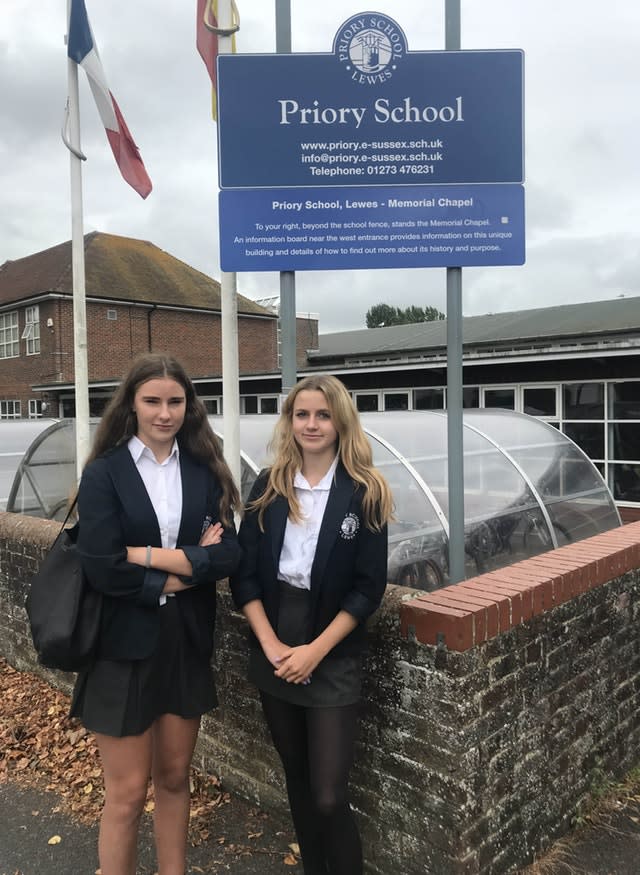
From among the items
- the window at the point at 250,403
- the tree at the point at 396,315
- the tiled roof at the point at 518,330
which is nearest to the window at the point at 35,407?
the tiled roof at the point at 518,330

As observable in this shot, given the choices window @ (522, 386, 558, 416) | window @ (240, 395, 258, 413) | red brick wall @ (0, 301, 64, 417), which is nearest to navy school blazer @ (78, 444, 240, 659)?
window @ (522, 386, 558, 416)

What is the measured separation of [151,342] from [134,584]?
95.2ft

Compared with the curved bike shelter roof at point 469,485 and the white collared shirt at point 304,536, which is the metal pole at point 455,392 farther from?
the white collared shirt at point 304,536

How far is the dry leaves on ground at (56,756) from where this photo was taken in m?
3.25

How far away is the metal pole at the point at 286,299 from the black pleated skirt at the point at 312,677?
128 cm

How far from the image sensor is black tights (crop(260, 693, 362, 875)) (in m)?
2.24

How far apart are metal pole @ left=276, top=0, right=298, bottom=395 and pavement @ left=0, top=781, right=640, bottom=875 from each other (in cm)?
197

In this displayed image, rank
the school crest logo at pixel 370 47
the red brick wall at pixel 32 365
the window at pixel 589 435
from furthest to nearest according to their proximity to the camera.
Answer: the red brick wall at pixel 32 365
the window at pixel 589 435
the school crest logo at pixel 370 47

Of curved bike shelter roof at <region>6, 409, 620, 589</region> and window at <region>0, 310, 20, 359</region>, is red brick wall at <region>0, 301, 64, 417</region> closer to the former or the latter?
window at <region>0, 310, 20, 359</region>

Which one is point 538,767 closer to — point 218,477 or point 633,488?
point 218,477

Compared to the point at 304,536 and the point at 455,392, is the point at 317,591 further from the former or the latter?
the point at 455,392

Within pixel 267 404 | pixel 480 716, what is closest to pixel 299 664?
pixel 480 716

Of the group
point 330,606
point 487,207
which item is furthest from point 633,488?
point 330,606

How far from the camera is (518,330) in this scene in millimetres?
20703
